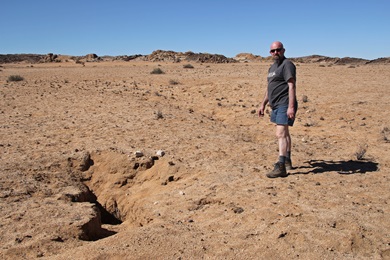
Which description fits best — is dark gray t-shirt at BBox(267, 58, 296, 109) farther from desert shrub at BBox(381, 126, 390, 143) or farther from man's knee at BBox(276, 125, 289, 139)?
desert shrub at BBox(381, 126, 390, 143)

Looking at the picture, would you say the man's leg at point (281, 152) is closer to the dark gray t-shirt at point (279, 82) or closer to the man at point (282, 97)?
the man at point (282, 97)

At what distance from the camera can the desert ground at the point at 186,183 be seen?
11.4 ft

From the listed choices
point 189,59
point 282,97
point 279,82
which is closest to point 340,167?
point 282,97

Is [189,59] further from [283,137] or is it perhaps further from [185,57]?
[283,137]

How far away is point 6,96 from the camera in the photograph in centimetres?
1130

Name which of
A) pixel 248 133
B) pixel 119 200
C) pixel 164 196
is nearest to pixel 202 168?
pixel 164 196

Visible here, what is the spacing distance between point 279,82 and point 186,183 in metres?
1.85

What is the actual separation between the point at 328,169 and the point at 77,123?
5217mm

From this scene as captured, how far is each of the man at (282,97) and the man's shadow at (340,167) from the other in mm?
472

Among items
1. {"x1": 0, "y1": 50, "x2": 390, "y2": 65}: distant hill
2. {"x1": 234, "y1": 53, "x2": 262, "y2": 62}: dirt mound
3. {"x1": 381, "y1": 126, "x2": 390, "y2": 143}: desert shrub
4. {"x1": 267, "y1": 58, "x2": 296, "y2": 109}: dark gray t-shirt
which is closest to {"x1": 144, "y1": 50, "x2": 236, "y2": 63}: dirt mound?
{"x1": 0, "y1": 50, "x2": 390, "y2": 65}: distant hill

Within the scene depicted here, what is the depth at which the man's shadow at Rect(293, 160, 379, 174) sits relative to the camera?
5.39m

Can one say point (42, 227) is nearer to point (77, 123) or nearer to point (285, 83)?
point (285, 83)

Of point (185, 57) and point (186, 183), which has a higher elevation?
point (185, 57)

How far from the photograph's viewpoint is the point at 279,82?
16.4 feet
